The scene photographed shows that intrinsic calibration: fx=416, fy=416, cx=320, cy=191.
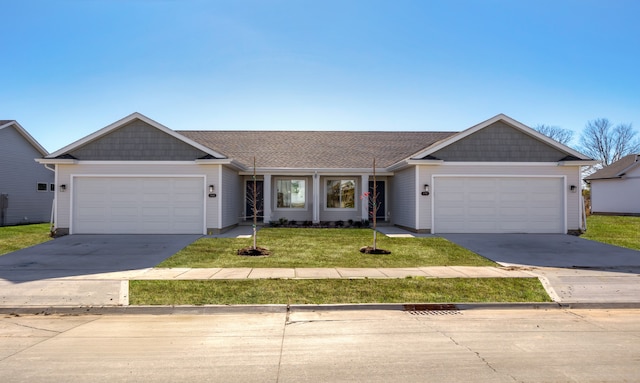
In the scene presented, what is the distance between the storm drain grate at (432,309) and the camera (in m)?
7.45

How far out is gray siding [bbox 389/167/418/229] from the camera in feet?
56.8

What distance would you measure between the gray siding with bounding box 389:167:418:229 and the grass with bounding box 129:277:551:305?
26.2 feet

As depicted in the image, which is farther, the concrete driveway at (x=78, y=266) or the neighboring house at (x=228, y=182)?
the neighboring house at (x=228, y=182)

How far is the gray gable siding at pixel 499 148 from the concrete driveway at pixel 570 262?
313 cm

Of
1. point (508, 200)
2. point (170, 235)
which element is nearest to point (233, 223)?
point (170, 235)

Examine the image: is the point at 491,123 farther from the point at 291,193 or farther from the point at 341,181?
the point at 291,193

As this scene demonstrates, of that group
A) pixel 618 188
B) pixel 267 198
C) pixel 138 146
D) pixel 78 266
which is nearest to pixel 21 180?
pixel 138 146

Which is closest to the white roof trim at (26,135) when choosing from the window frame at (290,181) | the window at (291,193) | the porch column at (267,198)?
the porch column at (267,198)

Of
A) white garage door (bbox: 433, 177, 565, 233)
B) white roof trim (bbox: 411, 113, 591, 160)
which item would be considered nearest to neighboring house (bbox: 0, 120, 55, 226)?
white roof trim (bbox: 411, 113, 591, 160)

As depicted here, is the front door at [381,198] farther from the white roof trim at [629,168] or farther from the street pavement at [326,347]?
the white roof trim at [629,168]

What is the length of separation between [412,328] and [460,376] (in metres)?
1.97

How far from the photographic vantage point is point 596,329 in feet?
21.2

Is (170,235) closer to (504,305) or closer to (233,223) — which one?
(233,223)

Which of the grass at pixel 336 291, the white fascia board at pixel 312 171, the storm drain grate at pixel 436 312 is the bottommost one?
the storm drain grate at pixel 436 312
